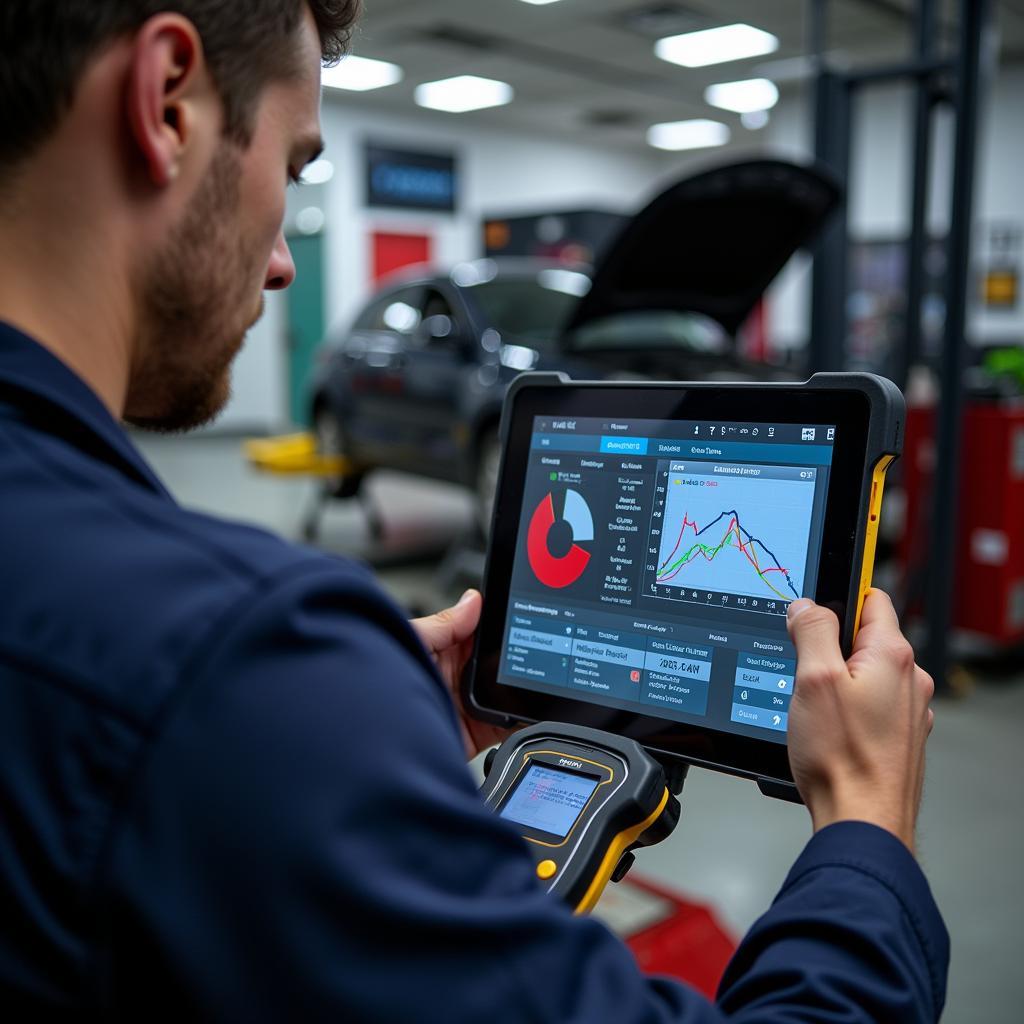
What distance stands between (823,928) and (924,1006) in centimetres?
8

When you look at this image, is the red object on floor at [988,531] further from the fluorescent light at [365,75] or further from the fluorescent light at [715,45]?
the fluorescent light at [365,75]

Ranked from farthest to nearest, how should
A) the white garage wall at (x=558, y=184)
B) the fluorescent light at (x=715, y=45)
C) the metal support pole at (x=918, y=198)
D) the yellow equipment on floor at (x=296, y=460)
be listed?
the white garage wall at (x=558, y=184) → the fluorescent light at (x=715, y=45) → the yellow equipment on floor at (x=296, y=460) → the metal support pole at (x=918, y=198)

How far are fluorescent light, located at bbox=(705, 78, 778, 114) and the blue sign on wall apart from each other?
2.95 m

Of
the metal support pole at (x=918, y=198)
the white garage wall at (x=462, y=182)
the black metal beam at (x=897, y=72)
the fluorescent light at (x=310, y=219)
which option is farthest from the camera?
the fluorescent light at (x=310, y=219)

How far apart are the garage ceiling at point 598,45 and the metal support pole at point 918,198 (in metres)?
2.60

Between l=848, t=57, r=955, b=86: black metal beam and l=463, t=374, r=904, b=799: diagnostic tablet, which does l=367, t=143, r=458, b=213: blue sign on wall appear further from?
Answer: l=463, t=374, r=904, b=799: diagnostic tablet

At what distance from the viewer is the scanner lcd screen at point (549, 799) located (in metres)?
0.83

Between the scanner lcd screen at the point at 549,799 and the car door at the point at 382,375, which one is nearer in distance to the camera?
the scanner lcd screen at the point at 549,799

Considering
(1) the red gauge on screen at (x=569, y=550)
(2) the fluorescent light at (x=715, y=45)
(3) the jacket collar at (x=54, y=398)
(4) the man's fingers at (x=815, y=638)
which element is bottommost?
(4) the man's fingers at (x=815, y=638)

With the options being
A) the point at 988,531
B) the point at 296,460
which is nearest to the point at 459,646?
the point at 988,531

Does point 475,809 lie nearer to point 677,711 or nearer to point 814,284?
point 677,711

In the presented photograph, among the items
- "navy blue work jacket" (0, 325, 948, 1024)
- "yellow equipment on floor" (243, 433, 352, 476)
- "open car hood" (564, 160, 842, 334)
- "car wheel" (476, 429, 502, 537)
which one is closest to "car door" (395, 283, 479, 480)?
"car wheel" (476, 429, 502, 537)

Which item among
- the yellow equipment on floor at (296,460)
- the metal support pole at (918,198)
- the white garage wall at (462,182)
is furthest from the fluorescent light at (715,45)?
the metal support pole at (918,198)

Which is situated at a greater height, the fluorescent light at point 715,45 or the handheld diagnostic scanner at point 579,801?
the fluorescent light at point 715,45
